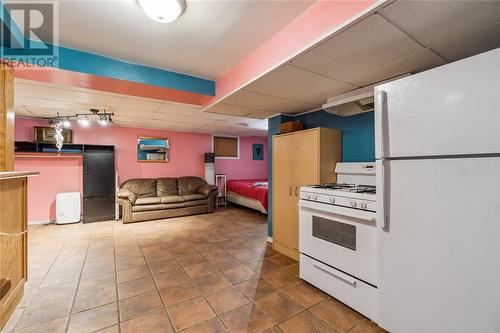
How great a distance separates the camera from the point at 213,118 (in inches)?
187

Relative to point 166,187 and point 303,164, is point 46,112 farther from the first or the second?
point 303,164

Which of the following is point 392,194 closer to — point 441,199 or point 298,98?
point 441,199

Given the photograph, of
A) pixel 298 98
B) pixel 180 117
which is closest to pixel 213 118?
pixel 180 117

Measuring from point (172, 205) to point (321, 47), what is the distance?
5026 mm

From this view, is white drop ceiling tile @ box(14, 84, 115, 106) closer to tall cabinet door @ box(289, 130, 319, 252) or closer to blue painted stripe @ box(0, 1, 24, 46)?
blue painted stripe @ box(0, 1, 24, 46)

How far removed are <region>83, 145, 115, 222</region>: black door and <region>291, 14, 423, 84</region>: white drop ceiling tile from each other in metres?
5.24

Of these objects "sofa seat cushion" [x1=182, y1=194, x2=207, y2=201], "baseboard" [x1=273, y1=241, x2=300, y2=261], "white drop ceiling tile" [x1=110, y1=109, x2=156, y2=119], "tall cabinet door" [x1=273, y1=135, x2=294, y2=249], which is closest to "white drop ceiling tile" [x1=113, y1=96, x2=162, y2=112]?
"white drop ceiling tile" [x1=110, y1=109, x2=156, y2=119]

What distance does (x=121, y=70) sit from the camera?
230 centimetres

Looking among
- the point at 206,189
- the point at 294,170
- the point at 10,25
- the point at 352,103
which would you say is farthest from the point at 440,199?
the point at 206,189

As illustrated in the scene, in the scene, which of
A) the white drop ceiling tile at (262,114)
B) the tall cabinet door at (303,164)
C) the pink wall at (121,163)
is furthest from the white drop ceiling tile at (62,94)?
the tall cabinet door at (303,164)

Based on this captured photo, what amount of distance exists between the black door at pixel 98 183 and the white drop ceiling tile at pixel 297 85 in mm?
4564

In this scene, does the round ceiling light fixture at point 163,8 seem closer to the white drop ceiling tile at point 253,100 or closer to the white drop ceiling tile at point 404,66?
the white drop ceiling tile at point 253,100

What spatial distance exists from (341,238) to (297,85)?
5.33 feet

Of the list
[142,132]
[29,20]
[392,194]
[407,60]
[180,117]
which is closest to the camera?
[392,194]
